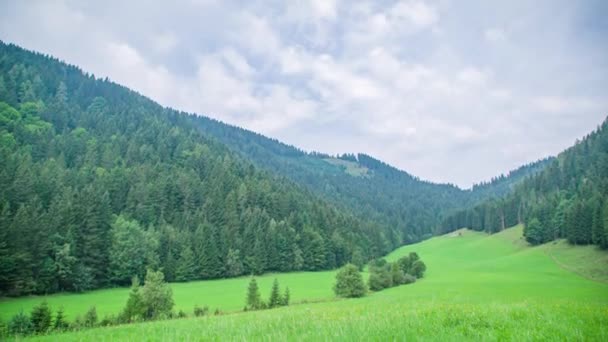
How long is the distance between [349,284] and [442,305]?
43.7 metres

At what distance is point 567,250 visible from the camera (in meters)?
90.2

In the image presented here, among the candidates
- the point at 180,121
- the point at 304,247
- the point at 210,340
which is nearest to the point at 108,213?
the point at 304,247

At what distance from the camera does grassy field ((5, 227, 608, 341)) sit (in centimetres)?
789

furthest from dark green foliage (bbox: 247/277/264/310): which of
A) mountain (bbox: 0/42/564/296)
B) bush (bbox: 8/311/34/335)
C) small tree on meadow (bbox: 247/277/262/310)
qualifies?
mountain (bbox: 0/42/564/296)

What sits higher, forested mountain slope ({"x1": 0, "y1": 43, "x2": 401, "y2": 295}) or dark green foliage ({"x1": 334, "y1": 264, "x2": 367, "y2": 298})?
forested mountain slope ({"x1": 0, "y1": 43, "x2": 401, "y2": 295})

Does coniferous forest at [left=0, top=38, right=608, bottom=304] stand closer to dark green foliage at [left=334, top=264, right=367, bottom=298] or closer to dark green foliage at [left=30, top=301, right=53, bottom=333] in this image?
dark green foliage at [left=30, top=301, right=53, bottom=333]

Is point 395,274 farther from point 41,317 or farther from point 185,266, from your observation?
point 41,317

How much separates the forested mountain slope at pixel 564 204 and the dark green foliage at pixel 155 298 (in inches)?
3235

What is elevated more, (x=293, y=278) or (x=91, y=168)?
(x=91, y=168)

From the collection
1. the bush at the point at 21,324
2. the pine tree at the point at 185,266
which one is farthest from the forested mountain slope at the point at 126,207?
the bush at the point at 21,324

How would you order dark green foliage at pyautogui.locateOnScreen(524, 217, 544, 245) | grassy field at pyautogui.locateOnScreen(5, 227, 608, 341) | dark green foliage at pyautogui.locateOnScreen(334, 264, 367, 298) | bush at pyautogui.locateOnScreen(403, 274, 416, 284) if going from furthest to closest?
dark green foliage at pyautogui.locateOnScreen(524, 217, 544, 245) < bush at pyautogui.locateOnScreen(403, 274, 416, 284) < dark green foliage at pyautogui.locateOnScreen(334, 264, 367, 298) < grassy field at pyautogui.locateOnScreen(5, 227, 608, 341)

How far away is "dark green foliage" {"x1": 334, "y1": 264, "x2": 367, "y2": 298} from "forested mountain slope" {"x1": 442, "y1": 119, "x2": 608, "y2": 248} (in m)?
53.9

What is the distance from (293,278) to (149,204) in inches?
1732

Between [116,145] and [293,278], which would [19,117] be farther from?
[293,278]
